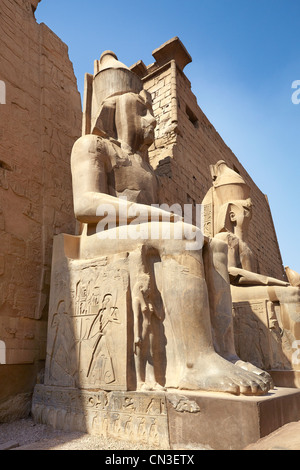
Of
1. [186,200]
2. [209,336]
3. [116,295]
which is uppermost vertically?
[186,200]

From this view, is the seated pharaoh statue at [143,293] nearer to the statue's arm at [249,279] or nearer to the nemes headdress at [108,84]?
the nemes headdress at [108,84]

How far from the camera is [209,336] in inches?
87.9

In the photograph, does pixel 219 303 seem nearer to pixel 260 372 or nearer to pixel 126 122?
pixel 260 372

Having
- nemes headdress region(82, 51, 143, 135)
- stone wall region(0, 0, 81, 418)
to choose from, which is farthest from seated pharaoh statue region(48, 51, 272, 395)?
nemes headdress region(82, 51, 143, 135)

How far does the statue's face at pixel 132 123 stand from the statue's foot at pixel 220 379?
1.86m

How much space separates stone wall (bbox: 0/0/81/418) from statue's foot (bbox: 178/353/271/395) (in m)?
1.42

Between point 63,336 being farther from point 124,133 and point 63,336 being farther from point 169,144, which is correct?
point 169,144

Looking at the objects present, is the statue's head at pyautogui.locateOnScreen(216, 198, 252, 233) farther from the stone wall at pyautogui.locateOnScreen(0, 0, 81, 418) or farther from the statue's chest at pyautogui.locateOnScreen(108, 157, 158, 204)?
the stone wall at pyautogui.locateOnScreen(0, 0, 81, 418)

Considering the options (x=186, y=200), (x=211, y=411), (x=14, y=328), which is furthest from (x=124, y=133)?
(x=186, y=200)

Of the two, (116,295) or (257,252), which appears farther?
(257,252)

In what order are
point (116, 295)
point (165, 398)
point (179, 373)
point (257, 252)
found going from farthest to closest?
point (257, 252) < point (116, 295) < point (179, 373) < point (165, 398)

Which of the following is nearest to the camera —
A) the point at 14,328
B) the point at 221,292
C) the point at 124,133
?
the point at 221,292
